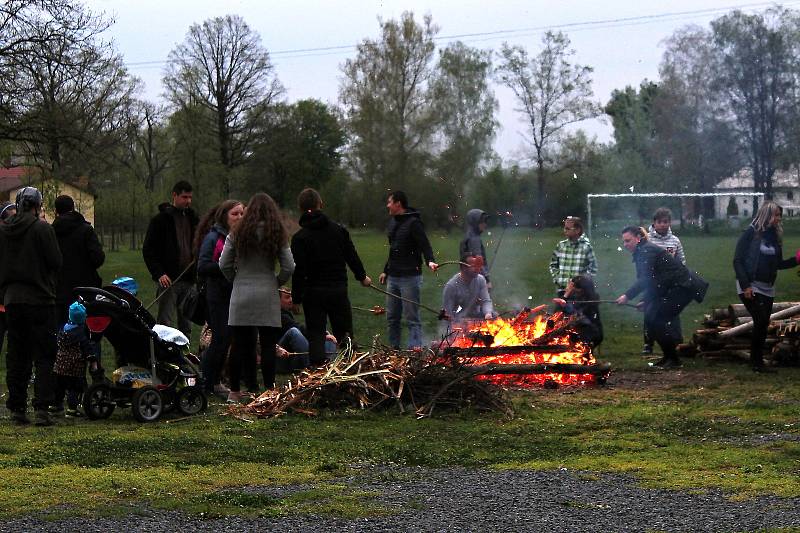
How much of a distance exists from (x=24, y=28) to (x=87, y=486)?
22.6 meters

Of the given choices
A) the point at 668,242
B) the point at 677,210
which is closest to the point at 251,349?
the point at 668,242

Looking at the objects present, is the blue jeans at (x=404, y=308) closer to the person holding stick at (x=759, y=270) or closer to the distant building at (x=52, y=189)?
the person holding stick at (x=759, y=270)

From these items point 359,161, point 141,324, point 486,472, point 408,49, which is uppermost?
point 408,49

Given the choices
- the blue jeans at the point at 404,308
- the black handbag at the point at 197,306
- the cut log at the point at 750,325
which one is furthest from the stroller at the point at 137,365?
the cut log at the point at 750,325

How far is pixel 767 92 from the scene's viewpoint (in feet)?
179

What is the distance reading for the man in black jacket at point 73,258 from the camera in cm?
1127

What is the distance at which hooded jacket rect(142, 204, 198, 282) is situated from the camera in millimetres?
12375

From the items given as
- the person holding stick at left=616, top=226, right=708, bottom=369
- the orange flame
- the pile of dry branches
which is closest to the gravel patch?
the pile of dry branches

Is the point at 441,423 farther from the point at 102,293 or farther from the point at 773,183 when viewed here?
the point at 773,183

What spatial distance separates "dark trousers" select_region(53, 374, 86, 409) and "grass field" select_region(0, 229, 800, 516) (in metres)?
0.45

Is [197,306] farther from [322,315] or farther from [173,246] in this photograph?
[322,315]

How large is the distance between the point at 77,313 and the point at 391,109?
1649 inches

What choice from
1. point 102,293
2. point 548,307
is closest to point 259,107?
point 548,307

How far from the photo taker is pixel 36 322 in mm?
9852
